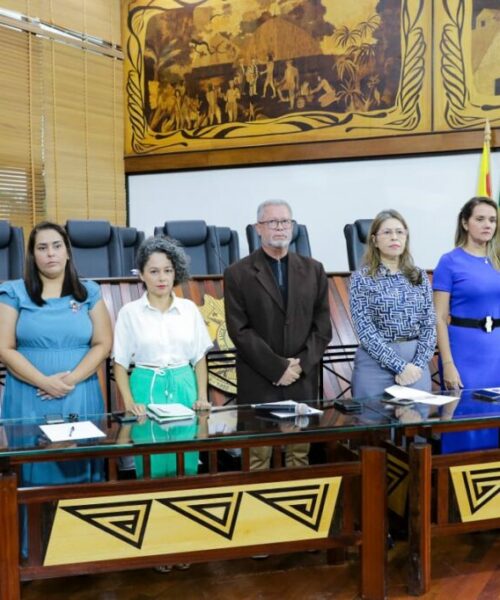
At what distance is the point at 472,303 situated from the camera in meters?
2.85

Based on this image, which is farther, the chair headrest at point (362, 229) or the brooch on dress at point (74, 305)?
the chair headrest at point (362, 229)

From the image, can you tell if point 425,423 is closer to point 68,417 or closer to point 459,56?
point 68,417

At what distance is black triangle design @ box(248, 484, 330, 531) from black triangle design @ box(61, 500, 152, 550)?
1.09ft

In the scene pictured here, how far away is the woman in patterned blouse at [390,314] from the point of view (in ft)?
8.79

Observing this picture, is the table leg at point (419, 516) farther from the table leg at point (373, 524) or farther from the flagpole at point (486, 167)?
the flagpole at point (486, 167)

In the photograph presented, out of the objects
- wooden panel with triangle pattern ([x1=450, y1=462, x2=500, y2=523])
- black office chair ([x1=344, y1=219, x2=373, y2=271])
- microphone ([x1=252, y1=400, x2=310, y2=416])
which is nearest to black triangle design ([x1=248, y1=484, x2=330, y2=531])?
microphone ([x1=252, y1=400, x2=310, y2=416])

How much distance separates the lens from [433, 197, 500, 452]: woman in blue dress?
282 centimetres

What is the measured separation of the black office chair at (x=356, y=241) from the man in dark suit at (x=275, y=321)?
262 cm

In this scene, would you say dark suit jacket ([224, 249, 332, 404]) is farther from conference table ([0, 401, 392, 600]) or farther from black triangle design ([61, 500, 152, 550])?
black triangle design ([61, 500, 152, 550])

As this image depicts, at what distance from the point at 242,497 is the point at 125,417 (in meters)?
0.45

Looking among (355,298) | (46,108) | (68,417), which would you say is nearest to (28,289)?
(68,417)

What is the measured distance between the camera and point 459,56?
6352 mm

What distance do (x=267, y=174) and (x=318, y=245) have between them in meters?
0.91

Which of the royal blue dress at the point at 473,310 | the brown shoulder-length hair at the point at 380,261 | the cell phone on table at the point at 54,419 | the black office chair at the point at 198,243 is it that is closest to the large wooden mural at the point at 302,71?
the black office chair at the point at 198,243
